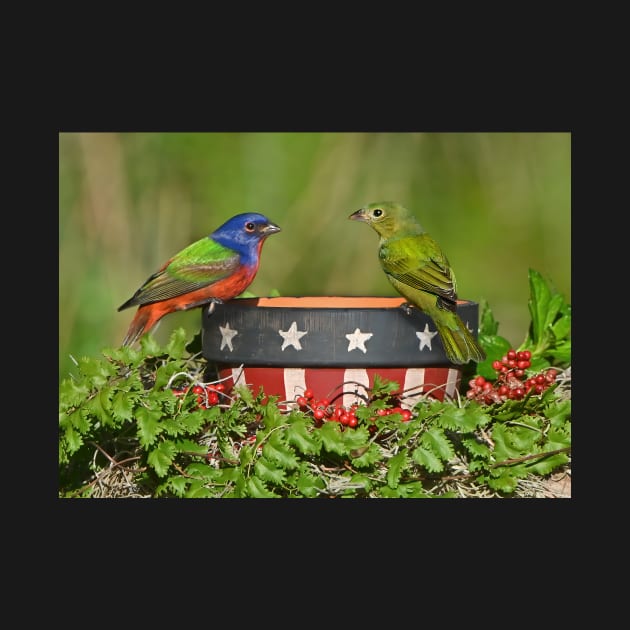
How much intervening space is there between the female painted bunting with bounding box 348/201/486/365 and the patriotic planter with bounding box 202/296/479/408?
0.07 m

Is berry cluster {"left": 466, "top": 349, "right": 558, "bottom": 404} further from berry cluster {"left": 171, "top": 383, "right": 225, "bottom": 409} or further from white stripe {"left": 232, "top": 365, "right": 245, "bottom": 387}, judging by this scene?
berry cluster {"left": 171, "top": 383, "right": 225, "bottom": 409}

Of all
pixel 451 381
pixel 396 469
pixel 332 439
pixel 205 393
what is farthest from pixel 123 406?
pixel 451 381

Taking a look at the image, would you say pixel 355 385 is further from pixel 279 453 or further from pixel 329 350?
pixel 279 453

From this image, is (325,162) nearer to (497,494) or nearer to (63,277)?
(63,277)

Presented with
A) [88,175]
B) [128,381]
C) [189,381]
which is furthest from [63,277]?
[128,381]

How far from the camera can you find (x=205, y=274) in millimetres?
5496

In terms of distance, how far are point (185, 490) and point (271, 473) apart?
41cm

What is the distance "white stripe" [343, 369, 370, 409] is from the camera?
Answer: 4.65 metres

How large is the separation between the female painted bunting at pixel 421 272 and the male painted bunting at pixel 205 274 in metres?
0.61

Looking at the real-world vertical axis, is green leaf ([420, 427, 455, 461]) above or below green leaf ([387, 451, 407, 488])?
above

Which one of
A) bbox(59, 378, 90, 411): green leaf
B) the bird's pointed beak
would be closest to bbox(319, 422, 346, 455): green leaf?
bbox(59, 378, 90, 411): green leaf

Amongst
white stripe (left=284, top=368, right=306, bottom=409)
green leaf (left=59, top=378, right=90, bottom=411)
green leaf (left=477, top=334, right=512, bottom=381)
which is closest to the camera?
green leaf (left=59, top=378, right=90, bottom=411)

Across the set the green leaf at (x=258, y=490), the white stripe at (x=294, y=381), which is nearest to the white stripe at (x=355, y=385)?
the white stripe at (x=294, y=381)

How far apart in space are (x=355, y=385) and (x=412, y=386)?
29cm
